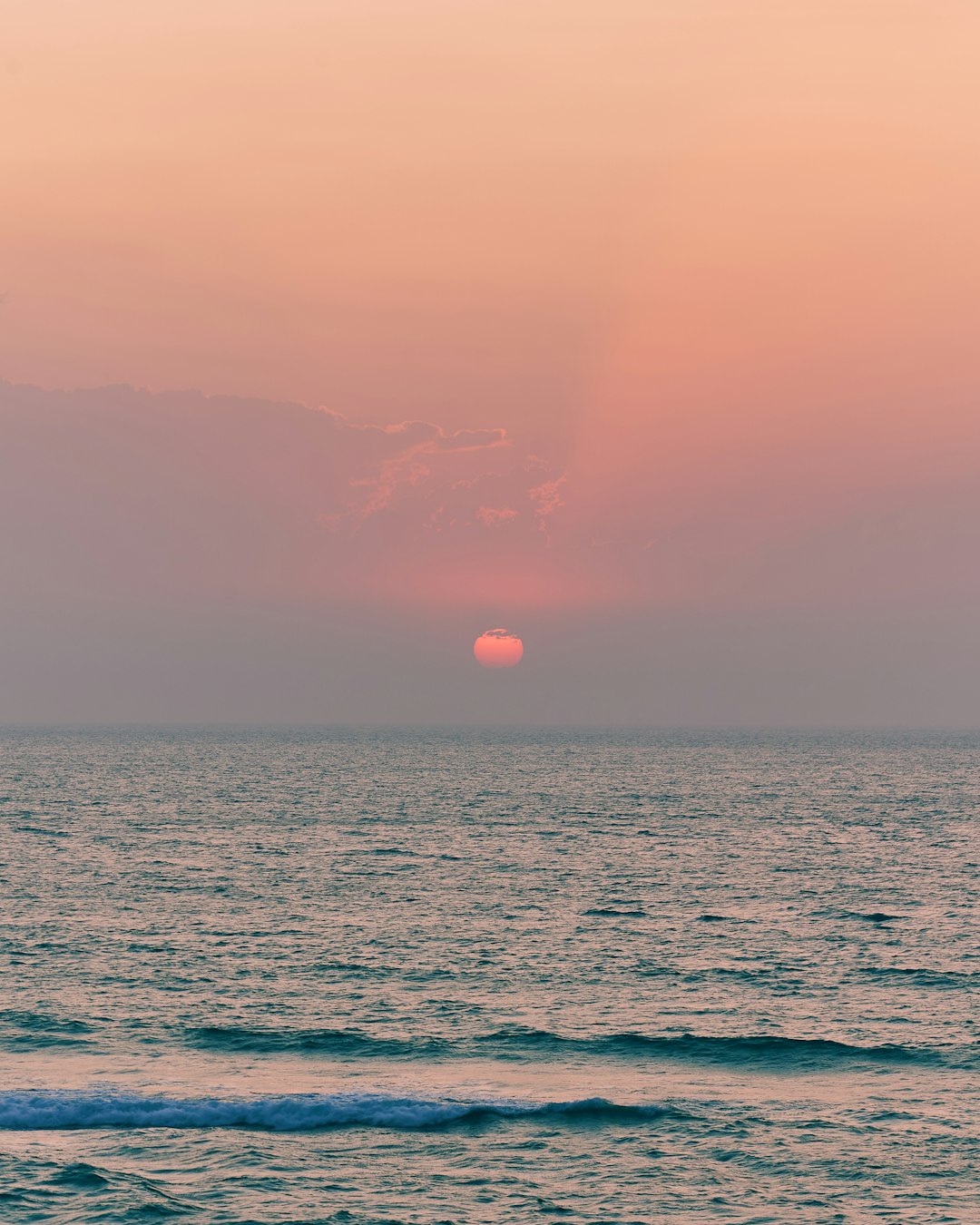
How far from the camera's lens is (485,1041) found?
48531mm

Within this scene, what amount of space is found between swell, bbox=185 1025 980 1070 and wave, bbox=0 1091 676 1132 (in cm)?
552

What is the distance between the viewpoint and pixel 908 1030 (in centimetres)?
5006

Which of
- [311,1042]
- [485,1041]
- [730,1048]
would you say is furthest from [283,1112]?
[730,1048]

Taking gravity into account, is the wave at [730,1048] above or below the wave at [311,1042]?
above

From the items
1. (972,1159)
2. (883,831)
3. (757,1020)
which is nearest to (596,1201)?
(972,1159)

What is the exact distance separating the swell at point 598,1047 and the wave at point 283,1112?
5.52 meters

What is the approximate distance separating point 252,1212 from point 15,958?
114 feet

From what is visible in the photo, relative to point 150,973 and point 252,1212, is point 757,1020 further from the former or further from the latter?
point 150,973

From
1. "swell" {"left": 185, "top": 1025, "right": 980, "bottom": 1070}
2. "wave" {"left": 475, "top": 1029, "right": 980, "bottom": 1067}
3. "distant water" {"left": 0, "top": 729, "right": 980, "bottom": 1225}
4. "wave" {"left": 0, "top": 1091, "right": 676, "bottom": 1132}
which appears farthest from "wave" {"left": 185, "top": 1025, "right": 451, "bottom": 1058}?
"wave" {"left": 0, "top": 1091, "right": 676, "bottom": 1132}

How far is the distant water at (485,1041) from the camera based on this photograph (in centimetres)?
3484

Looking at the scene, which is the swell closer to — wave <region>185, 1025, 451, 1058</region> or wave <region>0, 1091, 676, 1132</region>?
wave <region>185, 1025, 451, 1058</region>

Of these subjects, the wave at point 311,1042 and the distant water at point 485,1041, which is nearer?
the distant water at point 485,1041

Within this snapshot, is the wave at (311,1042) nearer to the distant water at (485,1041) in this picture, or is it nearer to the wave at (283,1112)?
the distant water at (485,1041)

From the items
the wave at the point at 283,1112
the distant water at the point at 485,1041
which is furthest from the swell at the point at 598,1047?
the wave at the point at 283,1112
